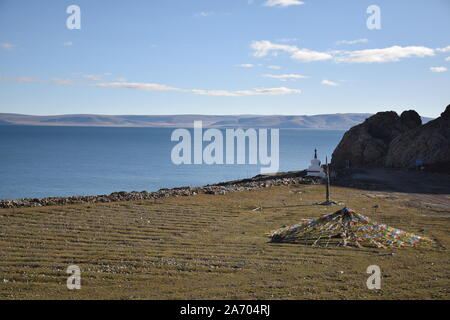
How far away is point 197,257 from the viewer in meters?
17.7

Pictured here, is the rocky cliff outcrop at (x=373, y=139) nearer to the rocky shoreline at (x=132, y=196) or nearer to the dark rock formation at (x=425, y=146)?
the dark rock formation at (x=425, y=146)

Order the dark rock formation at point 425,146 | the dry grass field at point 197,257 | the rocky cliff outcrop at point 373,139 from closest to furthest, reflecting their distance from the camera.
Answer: the dry grass field at point 197,257 < the dark rock formation at point 425,146 < the rocky cliff outcrop at point 373,139

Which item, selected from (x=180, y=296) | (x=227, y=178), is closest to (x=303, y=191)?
(x=180, y=296)

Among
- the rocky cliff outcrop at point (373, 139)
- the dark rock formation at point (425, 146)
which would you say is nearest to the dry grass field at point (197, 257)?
the dark rock formation at point (425, 146)

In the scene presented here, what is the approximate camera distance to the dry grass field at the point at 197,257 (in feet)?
45.2

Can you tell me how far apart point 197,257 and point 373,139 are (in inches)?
1673

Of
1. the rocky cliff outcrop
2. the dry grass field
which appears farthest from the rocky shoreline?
the rocky cliff outcrop

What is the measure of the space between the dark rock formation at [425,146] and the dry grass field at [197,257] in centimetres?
1972

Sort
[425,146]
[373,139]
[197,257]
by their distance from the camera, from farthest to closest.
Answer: [373,139] → [425,146] → [197,257]

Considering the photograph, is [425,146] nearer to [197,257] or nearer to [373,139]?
[373,139]

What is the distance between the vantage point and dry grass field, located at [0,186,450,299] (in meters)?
13.8

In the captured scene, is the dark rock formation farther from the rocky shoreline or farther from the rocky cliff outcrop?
the rocky shoreline

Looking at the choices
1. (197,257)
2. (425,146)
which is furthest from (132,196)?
(425,146)
